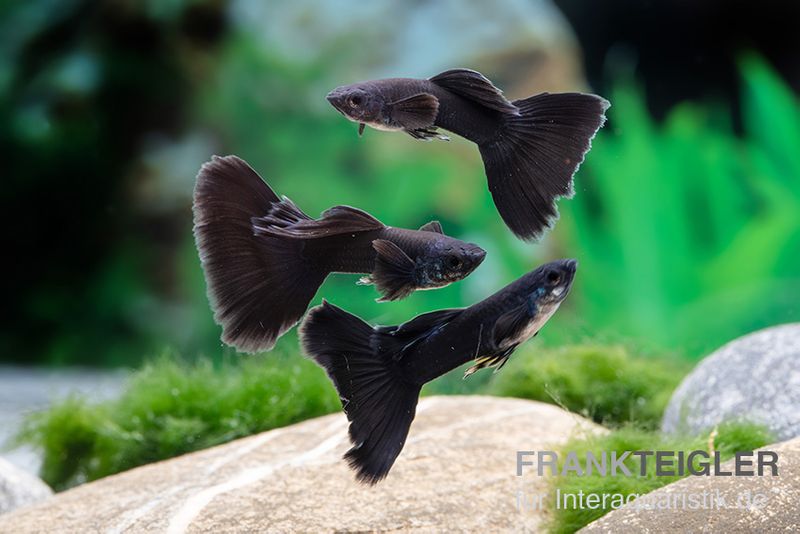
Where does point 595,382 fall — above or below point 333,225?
below

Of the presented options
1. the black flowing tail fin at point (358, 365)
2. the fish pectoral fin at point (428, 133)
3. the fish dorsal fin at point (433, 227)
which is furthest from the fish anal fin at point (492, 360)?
the fish pectoral fin at point (428, 133)

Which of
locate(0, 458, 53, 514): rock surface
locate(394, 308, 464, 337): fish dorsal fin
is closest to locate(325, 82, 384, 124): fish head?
locate(394, 308, 464, 337): fish dorsal fin

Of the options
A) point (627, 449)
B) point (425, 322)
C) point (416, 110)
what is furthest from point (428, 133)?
point (627, 449)

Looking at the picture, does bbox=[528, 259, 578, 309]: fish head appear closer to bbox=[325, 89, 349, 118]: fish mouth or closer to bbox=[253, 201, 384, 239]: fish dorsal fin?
bbox=[253, 201, 384, 239]: fish dorsal fin

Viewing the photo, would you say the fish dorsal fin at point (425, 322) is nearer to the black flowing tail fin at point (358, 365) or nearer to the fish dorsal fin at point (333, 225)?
the black flowing tail fin at point (358, 365)

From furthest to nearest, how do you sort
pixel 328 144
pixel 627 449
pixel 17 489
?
pixel 328 144 → pixel 17 489 → pixel 627 449

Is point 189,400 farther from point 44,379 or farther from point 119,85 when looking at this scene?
point 119,85

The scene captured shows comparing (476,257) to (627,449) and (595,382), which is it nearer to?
(627,449)

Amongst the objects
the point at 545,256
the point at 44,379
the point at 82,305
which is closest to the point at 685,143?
the point at 545,256
